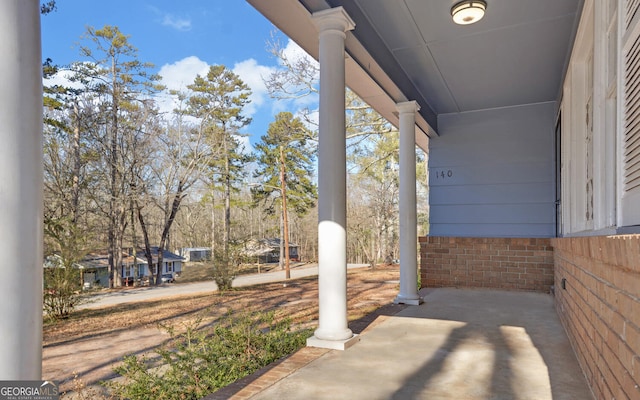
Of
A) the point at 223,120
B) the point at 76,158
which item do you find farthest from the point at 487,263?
the point at 223,120

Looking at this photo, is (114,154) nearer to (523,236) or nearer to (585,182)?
(523,236)

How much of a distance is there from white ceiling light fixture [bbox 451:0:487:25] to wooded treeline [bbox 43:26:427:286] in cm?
956

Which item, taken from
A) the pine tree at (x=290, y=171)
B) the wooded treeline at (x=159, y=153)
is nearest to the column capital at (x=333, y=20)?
the wooded treeline at (x=159, y=153)

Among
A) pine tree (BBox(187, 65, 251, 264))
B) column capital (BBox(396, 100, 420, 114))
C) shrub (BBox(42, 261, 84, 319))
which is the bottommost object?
shrub (BBox(42, 261, 84, 319))

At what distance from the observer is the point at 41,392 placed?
4.53 feet

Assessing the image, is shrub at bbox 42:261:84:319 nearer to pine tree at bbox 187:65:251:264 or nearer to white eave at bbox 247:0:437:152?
white eave at bbox 247:0:437:152

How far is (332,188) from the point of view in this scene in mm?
3285

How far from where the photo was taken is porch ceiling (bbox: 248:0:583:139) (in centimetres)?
348

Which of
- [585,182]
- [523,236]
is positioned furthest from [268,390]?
[523,236]

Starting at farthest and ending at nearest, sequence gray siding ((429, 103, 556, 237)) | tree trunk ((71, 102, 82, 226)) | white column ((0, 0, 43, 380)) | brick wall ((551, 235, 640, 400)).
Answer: tree trunk ((71, 102, 82, 226)) → gray siding ((429, 103, 556, 237)) → brick wall ((551, 235, 640, 400)) → white column ((0, 0, 43, 380))

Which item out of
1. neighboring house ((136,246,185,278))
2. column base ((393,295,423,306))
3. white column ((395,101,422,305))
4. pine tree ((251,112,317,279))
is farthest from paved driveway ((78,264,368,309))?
neighboring house ((136,246,185,278))

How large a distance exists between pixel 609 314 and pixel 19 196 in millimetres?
2312

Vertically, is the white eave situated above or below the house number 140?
above

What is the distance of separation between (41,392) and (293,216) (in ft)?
96.5
